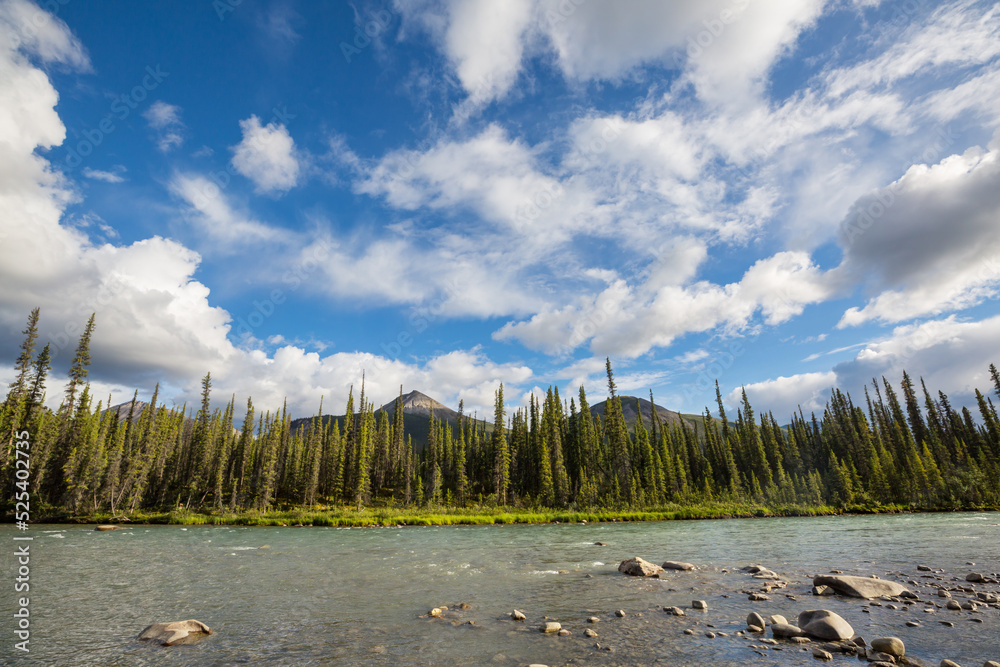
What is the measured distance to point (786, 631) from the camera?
33.0 feet

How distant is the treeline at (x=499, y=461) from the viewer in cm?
6588

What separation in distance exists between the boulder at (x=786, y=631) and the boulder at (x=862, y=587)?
564 centimetres

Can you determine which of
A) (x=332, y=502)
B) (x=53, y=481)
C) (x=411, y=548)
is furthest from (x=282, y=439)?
(x=411, y=548)

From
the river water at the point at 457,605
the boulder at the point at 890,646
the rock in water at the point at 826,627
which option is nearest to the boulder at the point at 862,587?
the river water at the point at 457,605

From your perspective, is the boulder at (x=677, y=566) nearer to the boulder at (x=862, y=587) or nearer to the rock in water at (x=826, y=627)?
the boulder at (x=862, y=587)

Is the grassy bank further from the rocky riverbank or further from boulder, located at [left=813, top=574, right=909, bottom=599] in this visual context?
boulder, located at [left=813, top=574, right=909, bottom=599]

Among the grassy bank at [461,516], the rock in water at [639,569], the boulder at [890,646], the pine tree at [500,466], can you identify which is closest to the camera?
the boulder at [890,646]

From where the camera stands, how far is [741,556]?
24.0 meters

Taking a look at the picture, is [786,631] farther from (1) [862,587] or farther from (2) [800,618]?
(1) [862,587]

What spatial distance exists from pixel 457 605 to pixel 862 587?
43.6 ft

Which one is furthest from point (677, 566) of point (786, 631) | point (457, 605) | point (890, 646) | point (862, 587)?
point (890, 646)

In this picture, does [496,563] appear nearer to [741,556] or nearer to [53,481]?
[741,556]

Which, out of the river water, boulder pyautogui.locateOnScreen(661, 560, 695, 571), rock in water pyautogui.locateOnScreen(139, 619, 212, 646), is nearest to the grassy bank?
the river water

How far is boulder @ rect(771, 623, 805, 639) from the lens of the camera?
10.0m
